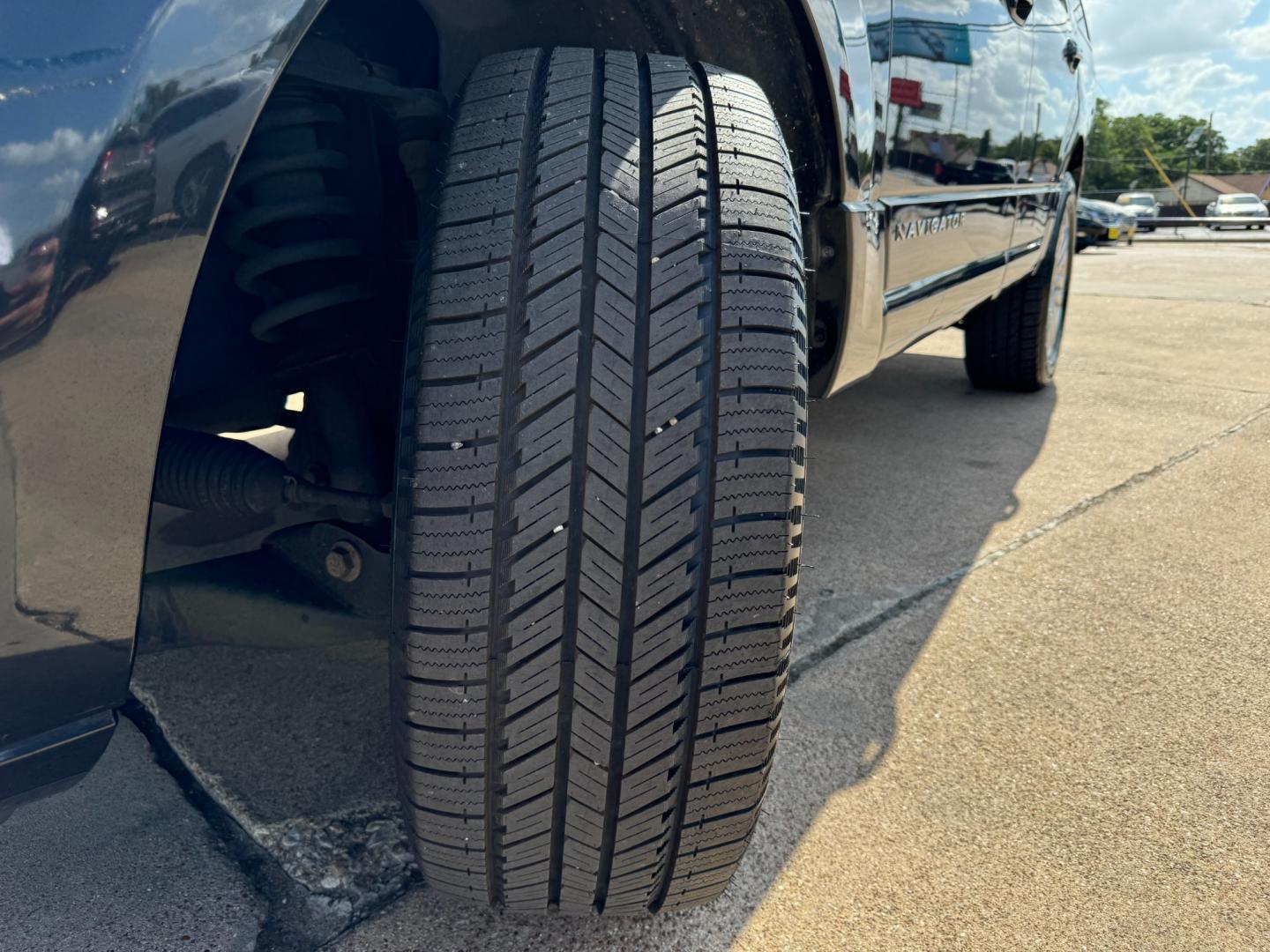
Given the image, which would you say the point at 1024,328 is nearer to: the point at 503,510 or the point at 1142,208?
the point at 503,510

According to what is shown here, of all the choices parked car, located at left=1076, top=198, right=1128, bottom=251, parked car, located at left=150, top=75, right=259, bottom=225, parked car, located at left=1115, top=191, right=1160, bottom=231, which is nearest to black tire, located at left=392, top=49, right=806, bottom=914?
parked car, located at left=150, top=75, right=259, bottom=225

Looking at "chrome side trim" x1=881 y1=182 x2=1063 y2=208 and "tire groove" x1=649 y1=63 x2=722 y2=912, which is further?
"chrome side trim" x1=881 y1=182 x2=1063 y2=208

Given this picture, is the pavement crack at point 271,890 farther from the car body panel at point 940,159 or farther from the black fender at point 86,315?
the car body panel at point 940,159

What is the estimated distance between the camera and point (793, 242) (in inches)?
49.9

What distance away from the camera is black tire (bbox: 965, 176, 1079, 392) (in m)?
4.07

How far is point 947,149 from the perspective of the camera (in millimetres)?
2172

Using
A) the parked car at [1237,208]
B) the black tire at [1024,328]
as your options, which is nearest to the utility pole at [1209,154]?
the parked car at [1237,208]

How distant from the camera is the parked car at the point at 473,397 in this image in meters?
0.92

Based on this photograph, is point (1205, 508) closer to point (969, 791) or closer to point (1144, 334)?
point (969, 791)

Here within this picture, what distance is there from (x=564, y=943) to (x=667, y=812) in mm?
297

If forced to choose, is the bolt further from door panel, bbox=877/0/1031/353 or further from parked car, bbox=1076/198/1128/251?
parked car, bbox=1076/198/1128/251

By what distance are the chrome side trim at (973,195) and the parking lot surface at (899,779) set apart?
3.10 ft

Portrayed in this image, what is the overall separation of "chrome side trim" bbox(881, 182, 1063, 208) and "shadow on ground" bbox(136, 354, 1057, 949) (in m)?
0.95

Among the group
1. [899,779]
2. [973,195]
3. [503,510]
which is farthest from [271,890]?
[973,195]
